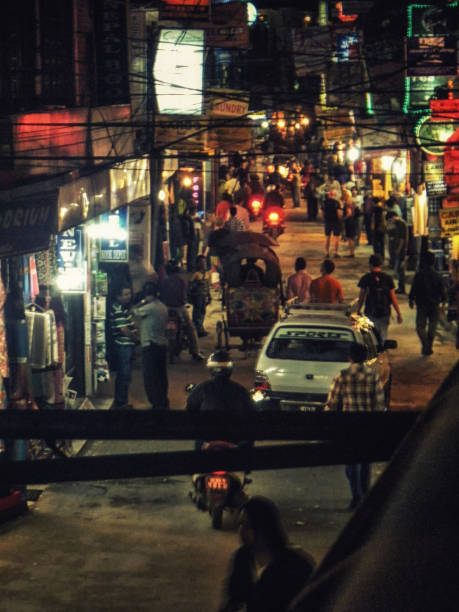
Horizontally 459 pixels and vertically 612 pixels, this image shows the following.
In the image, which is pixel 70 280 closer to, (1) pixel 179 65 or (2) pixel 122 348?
(2) pixel 122 348

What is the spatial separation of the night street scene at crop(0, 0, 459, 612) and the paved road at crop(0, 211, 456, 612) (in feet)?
0.11

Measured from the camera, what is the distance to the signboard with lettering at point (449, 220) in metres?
19.5

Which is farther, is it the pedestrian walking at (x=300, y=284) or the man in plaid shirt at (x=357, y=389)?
the pedestrian walking at (x=300, y=284)

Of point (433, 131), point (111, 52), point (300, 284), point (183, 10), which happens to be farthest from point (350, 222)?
point (111, 52)

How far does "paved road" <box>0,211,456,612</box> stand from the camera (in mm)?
8578

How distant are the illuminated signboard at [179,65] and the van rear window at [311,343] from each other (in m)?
8.33

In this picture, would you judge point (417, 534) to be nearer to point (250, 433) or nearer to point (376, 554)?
point (376, 554)

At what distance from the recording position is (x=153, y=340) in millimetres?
14633

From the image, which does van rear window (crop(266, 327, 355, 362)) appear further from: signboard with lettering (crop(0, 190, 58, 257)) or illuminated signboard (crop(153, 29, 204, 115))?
illuminated signboard (crop(153, 29, 204, 115))

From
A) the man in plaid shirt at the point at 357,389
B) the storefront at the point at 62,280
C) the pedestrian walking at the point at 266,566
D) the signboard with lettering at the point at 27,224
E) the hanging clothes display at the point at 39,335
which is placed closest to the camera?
the pedestrian walking at the point at 266,566

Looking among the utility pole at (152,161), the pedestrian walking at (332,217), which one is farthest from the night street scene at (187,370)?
the pedestrian walking at (332,217)

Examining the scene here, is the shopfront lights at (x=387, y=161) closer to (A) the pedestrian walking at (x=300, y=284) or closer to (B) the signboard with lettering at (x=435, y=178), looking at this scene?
(B) the signboard with lettering at (x=435, y=178)

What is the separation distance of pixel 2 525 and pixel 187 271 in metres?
19.8

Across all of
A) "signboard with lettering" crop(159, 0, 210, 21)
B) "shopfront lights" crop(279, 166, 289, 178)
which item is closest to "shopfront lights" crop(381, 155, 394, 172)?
"shopfront lights" crop(279, 166, 289, 178)
